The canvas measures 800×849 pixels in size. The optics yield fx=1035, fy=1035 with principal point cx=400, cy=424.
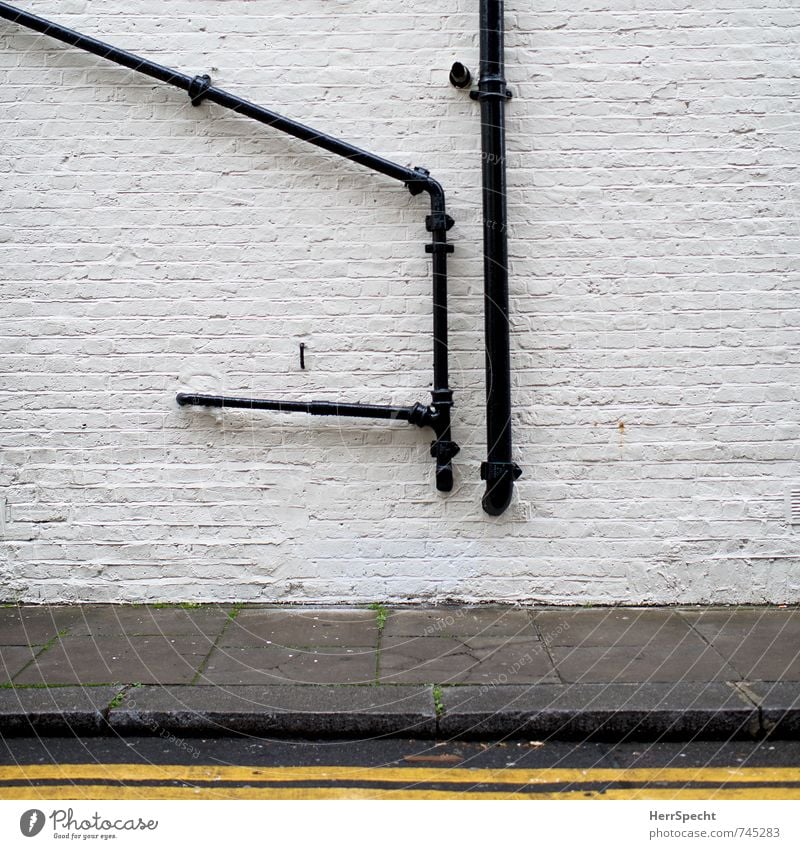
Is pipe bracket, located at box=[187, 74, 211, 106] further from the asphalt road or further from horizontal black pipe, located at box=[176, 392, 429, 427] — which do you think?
the asphalt road

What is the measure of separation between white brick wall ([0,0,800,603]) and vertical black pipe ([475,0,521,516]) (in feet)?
0.34

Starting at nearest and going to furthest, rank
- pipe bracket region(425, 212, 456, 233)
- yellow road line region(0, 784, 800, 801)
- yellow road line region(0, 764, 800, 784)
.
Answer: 1. yellow road line region(0, 784, 800, 801)
2. yellow road line region(0, 764, 800, 784)
3. pipe bracket region(425, 212, 456, 233)

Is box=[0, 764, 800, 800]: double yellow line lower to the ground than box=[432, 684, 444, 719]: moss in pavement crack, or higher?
higher

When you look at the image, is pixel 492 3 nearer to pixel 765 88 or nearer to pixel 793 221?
pixel 765 88

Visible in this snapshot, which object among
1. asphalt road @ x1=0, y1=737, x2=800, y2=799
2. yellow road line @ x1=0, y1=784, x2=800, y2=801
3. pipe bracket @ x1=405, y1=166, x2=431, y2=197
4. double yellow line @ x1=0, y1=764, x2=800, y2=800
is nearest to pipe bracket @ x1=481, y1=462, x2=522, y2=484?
pipe bracket @ x1=405, y1=166, x2=431, y2=197

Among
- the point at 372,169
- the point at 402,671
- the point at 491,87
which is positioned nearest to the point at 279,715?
the point at 402,671

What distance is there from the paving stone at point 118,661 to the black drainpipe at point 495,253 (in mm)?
2068

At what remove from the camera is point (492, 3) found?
246 inches

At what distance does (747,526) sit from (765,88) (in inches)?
106

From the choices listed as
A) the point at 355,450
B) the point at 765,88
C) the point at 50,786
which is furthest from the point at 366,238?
the point at 50,786

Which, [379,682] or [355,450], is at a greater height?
[355,450]

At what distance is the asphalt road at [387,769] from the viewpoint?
3992 mm

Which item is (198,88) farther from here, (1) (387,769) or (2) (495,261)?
(1) (387,769)

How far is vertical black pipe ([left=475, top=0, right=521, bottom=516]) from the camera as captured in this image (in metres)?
6.27
